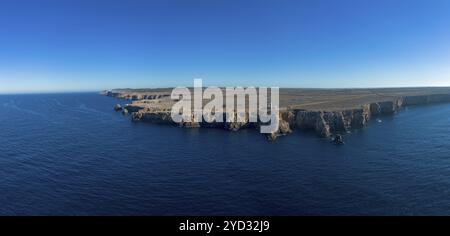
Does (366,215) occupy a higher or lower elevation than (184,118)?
lower

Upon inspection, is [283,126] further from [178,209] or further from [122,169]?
[178,209]

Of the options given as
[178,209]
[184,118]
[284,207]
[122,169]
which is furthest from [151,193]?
[184,118]

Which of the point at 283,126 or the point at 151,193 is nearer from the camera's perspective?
the point at 151,193

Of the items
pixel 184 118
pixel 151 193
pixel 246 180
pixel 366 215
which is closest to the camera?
pixel 366 215
